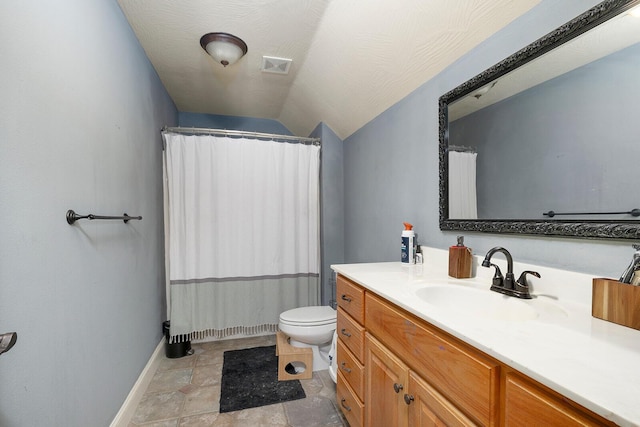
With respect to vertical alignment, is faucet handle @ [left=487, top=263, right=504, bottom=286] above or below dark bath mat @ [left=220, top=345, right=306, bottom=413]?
above

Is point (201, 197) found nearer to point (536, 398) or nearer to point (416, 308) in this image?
Answer: point (416, 308)

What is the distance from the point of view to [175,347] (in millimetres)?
2195

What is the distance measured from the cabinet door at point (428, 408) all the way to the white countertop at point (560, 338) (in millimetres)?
205

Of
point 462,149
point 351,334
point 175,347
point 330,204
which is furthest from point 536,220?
point 175,347

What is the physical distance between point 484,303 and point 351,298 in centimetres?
56

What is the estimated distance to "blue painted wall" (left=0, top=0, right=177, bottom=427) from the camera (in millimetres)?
777

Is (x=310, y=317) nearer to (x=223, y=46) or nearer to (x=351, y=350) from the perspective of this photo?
(x=351, y=350)

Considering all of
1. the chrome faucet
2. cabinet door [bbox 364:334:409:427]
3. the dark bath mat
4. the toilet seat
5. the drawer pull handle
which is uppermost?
the chrome faucet

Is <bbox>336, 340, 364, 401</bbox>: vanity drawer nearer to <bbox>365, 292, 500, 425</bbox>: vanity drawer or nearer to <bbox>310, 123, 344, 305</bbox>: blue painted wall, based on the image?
<bbox>365, 292, 500, 425</bbox>: vanity drawer

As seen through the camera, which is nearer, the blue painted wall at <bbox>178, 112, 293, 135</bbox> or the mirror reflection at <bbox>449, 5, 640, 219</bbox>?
the mirror reflection at <bbox>449, 5, 640, 219</bbox>

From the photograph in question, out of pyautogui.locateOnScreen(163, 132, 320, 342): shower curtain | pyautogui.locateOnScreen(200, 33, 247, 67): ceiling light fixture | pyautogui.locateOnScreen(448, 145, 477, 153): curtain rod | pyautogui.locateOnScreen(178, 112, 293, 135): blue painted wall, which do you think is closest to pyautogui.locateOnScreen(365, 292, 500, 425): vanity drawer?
pyautogui.locateOnScreen(448, 145, 477, 153): curtain rod

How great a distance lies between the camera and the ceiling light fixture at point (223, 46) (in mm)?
1736

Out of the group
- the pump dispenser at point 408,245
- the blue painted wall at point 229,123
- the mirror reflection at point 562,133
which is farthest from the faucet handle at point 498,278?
the blue painted wall at point 229,123

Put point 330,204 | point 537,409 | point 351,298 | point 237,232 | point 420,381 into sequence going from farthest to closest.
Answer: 1. point 330,204
2. point 237,232
3. point 351,298
4. point 420,381
5. point 537,409
